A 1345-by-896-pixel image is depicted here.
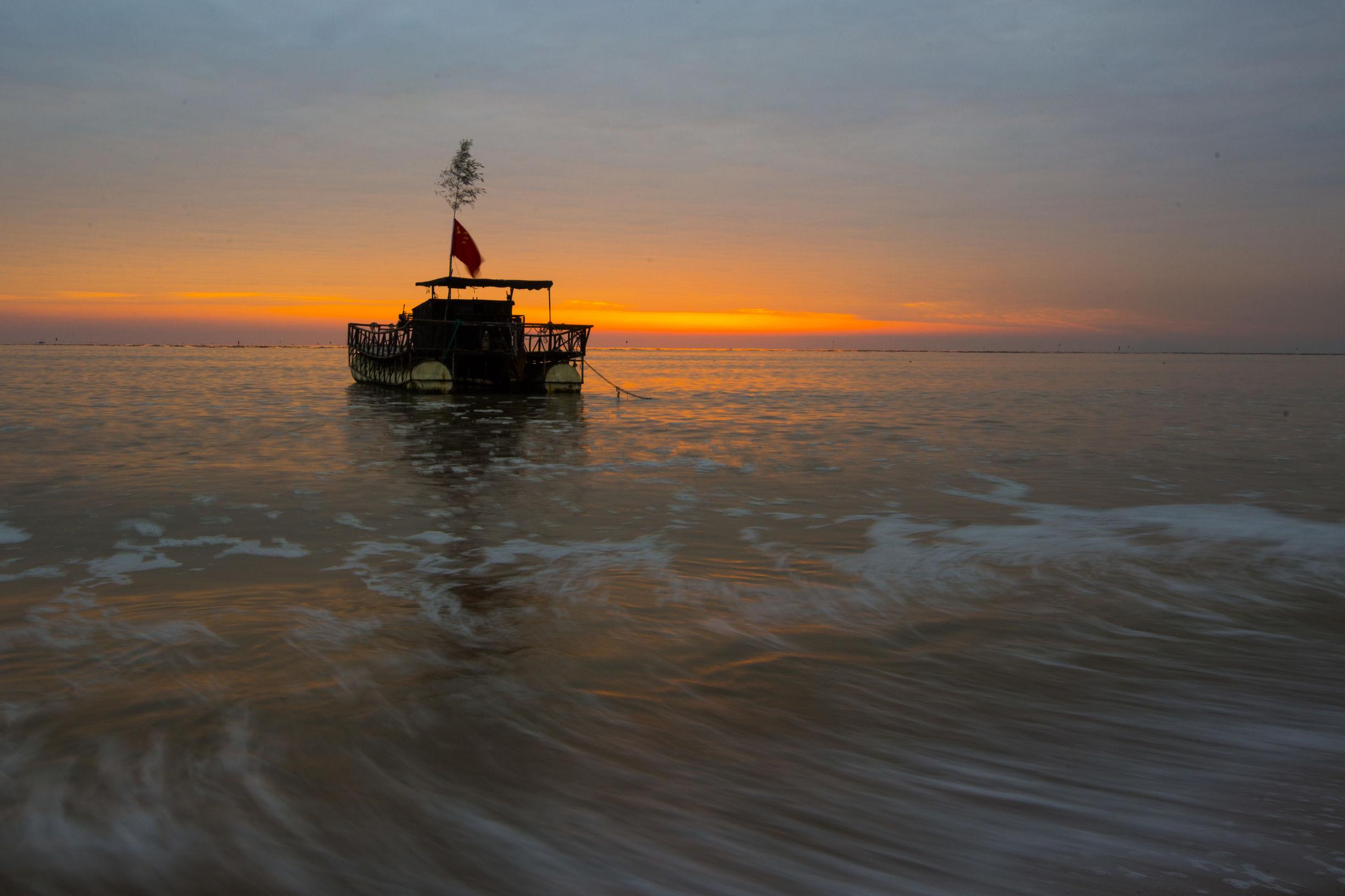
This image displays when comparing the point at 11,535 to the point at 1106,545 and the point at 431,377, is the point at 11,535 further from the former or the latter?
the point at 431,377

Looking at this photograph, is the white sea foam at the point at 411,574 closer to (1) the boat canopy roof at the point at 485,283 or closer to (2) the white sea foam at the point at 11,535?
(2) the white sea foam at the point at 11,535

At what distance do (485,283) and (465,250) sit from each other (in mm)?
3514

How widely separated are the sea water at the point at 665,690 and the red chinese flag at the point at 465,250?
24.4m

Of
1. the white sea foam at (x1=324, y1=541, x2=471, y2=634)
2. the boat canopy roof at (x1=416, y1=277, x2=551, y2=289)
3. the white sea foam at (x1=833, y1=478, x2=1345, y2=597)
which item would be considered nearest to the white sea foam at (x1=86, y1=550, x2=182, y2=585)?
the white sea foam at (x1=324, y1=541, x2=471, y2=634)

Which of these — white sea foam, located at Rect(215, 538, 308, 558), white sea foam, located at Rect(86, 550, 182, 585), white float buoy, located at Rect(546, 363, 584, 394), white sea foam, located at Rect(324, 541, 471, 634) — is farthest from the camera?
white float buoy, located at Rect(546, 363, 584, 394)

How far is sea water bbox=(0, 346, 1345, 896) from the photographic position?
3.60m

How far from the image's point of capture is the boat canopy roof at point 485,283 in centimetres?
3438

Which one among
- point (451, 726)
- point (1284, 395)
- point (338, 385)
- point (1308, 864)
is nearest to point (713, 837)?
point (451, 726)

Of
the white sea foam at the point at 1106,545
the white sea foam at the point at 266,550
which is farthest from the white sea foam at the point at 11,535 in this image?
the white sea foam at the point at 1106,545

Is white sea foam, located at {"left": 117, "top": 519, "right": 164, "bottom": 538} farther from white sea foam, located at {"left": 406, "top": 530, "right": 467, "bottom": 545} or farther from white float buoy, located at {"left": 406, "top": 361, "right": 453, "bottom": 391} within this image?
white float buoy, located at {"left": 406, "top": 361, "right": 453, "bottom": 391}

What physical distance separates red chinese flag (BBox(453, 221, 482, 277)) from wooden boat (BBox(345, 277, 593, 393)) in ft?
5.06

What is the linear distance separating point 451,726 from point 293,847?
1.22 m

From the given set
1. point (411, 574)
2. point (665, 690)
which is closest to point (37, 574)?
point (411, 574)

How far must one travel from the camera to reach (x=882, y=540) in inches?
410
